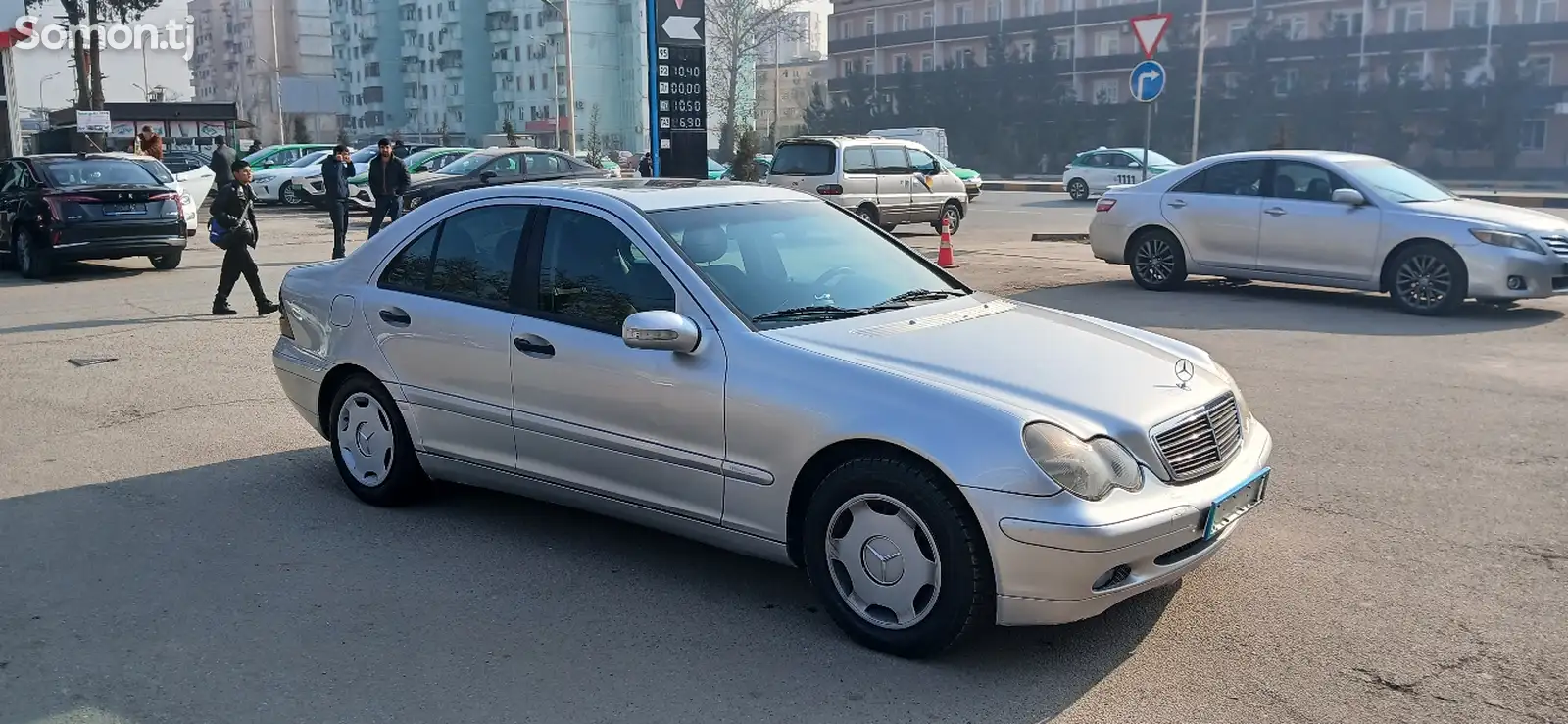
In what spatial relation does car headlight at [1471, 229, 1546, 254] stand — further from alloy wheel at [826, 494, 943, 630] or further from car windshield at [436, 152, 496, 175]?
car windshield at [436, 152, 496, 175]

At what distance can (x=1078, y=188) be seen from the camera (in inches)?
1481

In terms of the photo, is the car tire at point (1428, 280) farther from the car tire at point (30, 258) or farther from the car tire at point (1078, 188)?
the car tire at point (1078, 188)

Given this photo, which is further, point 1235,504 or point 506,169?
point 506,169

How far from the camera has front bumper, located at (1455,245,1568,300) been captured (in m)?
11.4

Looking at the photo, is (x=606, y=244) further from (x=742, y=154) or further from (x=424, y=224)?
(x=742, y=154)

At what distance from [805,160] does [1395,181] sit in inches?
418

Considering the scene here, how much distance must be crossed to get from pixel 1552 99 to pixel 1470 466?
54093 millimetres

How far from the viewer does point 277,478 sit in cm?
668

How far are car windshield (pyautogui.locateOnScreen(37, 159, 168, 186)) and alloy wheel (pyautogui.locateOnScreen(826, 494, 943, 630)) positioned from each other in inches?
618

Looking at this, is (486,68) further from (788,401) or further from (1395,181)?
(788,401)

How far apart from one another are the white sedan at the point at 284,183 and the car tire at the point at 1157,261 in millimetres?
25290

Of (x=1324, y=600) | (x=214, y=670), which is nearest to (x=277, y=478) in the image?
(x=214, y=670)

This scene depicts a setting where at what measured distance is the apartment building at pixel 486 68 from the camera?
98.6 m

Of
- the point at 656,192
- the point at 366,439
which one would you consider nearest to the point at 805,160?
the point at 366,439
